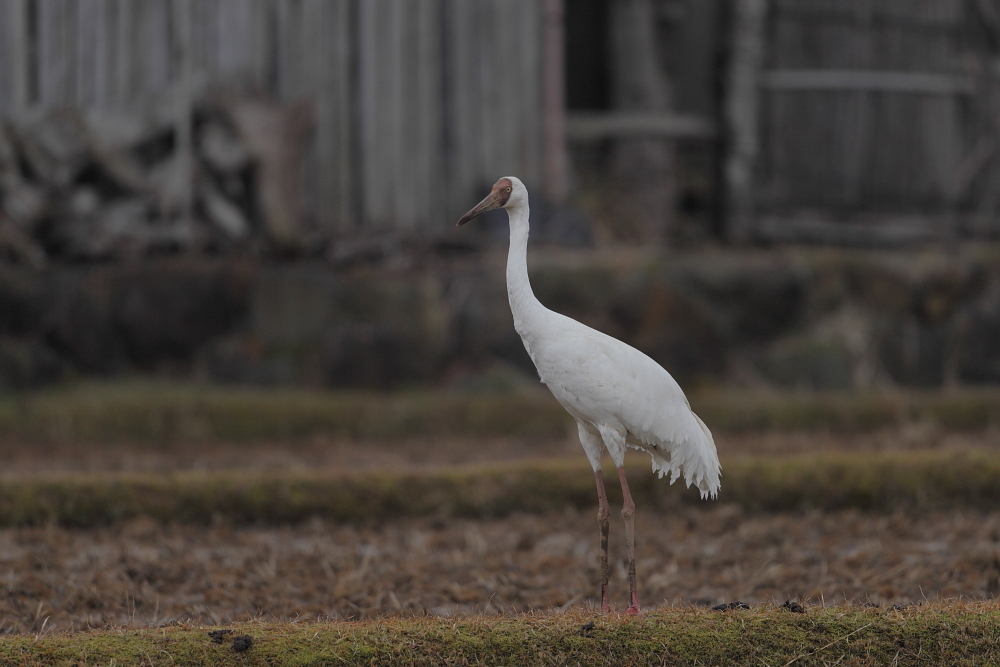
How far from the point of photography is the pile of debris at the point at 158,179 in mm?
10148

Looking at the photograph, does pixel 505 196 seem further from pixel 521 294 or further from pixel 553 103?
pixel 553 103

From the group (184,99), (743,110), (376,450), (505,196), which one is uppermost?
(184,99)

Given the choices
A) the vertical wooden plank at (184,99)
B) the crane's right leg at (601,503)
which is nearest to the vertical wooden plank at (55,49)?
the vertical wooden plank at (184,99)

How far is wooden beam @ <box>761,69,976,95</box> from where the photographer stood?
11.7m

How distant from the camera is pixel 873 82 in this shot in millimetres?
11719

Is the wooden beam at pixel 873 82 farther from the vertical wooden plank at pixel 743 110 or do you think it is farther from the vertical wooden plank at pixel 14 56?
the vertical wooden plank at pixel 14 56

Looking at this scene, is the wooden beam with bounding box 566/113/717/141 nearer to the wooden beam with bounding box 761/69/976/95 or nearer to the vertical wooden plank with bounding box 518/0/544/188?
the wooden beam with bounding box 761/69/976/95

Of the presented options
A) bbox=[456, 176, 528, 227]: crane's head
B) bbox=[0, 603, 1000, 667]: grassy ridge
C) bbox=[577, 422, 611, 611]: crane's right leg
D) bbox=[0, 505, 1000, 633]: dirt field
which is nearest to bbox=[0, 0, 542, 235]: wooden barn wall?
bbox=[0, 505, 1000, 633]: dirt field

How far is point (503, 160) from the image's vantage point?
10.9 meters

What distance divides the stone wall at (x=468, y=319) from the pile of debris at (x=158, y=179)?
0.32m

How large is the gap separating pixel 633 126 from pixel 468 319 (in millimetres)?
3223

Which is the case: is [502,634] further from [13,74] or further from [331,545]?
[13,74]

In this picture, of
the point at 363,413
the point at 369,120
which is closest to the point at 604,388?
the point at 363,413

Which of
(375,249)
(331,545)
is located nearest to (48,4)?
(375,249)
